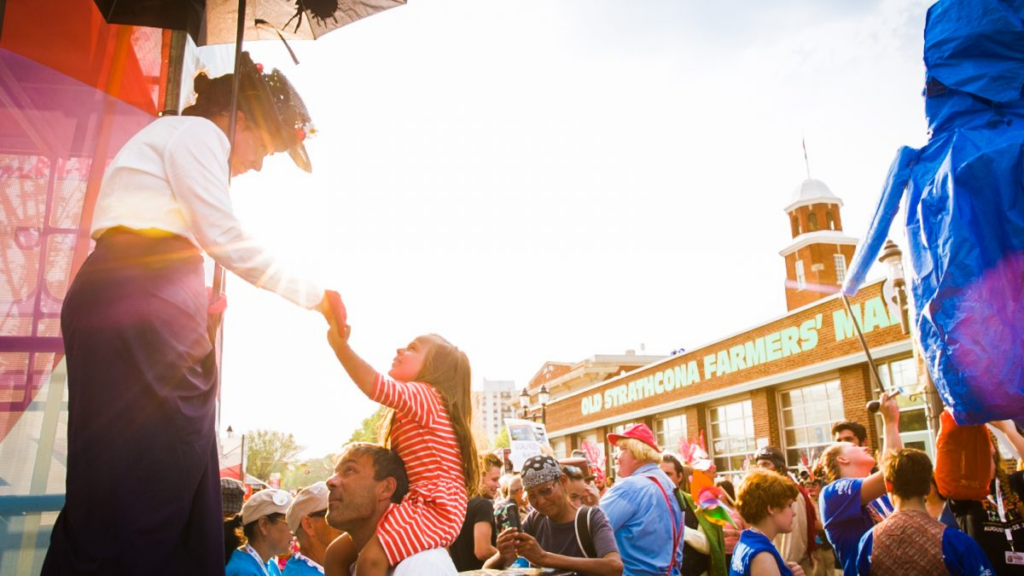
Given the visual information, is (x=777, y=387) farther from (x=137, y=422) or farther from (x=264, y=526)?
(x=137, y=422)

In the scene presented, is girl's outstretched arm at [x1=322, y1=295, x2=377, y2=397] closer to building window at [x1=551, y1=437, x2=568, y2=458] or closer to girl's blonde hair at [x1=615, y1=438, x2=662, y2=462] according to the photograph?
girl's blonde hair at [x1=615, y1=438, x2=662, y2=462]

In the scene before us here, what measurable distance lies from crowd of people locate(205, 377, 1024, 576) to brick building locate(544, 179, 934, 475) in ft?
24.5

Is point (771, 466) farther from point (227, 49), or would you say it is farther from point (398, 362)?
point (227, 49)

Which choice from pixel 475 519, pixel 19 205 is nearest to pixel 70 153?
pixel 19 205

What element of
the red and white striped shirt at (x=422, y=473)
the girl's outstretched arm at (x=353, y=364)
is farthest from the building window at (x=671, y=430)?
the girl's outstretched arm at (x=353, y=364)

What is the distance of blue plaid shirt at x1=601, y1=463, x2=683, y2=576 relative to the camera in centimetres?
441

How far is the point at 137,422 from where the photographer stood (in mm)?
1623

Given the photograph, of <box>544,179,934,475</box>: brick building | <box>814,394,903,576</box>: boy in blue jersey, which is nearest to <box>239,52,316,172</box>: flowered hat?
<box>814,394,903,576</box>: boy in blue jersey

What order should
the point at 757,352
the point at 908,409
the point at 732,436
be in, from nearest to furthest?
the point at 908,409 < the point at 757,352 < the point at 732,436

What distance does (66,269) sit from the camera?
2.66m

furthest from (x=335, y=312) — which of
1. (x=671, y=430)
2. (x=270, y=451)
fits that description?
(x=270, y=451)

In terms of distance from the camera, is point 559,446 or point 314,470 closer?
point 314,470

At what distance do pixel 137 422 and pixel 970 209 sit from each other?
7.83 feet

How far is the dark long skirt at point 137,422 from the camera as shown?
5.16 feet
